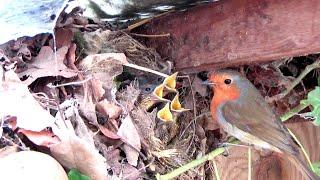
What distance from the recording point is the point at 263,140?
2.75m

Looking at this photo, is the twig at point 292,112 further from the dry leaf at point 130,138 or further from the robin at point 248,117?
the dry leaf at point 130,138

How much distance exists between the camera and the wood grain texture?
9.35 ft

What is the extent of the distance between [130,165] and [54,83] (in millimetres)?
360

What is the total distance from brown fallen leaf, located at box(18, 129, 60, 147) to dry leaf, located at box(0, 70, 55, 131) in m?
0.02

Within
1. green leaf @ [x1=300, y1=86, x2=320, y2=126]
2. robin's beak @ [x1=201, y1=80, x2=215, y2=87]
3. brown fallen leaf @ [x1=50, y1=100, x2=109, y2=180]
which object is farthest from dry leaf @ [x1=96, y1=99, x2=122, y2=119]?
green leaf @ [x1=300, y1=86, x2=320, y2=126]

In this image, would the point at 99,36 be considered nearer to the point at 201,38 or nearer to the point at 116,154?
the point at 201,38

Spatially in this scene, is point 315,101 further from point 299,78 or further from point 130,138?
point 130,138

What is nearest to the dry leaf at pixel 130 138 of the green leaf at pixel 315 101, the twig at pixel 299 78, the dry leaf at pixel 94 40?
the dry leaf at pixel 94 40

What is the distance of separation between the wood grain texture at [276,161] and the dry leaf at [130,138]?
654 millimetres

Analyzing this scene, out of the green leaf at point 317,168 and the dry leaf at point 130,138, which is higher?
the dry leaf at point 130,138

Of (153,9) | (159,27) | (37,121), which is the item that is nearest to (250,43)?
(153,9)

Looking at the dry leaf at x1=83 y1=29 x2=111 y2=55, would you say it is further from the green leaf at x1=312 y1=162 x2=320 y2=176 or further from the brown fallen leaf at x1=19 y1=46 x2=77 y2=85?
the green leaf at x1=312 y1=162 x2=320 y2=176

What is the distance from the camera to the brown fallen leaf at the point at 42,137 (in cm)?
201

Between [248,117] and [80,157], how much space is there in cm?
102
